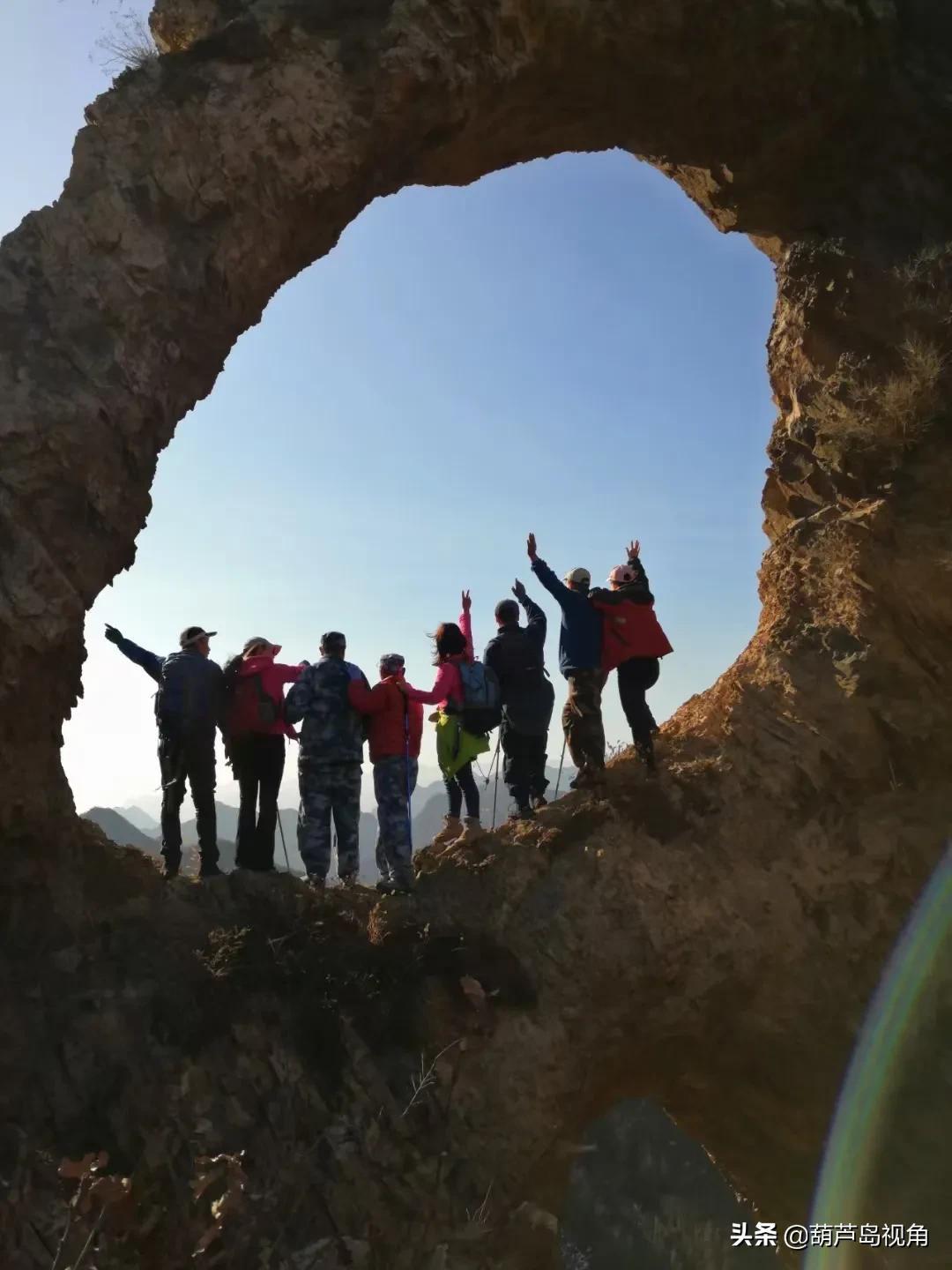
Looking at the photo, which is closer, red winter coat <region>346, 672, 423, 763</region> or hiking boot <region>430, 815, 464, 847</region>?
red winter coat <region>346, 672, 423, 763</region>

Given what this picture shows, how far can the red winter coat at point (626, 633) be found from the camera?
23.6ft

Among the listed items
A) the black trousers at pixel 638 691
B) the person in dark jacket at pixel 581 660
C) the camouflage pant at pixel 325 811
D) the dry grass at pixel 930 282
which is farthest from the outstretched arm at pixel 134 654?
the dry grass at pixel 930 282

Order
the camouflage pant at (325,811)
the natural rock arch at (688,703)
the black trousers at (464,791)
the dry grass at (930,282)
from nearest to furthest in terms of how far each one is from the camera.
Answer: the natural rock arch at (688,703), the camouflage pant at (325,811), the black trousers at (464,791), the dry grass at (930,282)

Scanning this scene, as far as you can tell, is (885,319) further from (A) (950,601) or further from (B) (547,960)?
(B) (547,960)

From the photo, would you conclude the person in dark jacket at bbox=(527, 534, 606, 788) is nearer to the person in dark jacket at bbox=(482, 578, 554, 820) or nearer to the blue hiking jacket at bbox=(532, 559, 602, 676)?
the blue hiking jacket at bbox=(532, 559, 602, 676)

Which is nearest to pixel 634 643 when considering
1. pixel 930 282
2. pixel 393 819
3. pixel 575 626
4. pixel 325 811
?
pixel 575 626

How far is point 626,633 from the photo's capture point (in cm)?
719

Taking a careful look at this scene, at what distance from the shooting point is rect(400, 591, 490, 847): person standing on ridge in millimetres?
7145

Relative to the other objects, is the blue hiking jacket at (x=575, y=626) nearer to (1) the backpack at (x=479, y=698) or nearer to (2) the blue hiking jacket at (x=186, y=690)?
(1) the backpack at (x=479, y=698)

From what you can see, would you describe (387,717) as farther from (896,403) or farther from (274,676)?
(896,403)

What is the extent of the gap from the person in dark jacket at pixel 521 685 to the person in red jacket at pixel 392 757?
2.98ft

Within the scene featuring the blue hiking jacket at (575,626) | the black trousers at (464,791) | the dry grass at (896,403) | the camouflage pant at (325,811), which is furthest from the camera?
the black trousers at (464,791)

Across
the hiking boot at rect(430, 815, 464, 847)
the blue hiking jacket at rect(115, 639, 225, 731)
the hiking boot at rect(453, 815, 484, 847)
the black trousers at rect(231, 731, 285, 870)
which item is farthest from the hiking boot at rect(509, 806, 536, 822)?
the blue hiking jacket at rect(115, 639, 225, 731)

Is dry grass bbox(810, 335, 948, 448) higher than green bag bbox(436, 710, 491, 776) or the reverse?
higher
